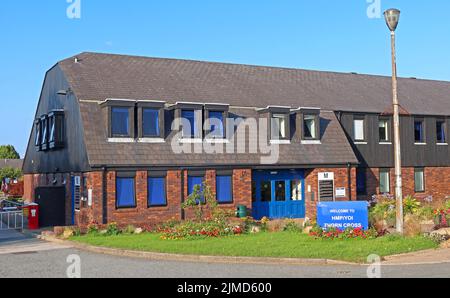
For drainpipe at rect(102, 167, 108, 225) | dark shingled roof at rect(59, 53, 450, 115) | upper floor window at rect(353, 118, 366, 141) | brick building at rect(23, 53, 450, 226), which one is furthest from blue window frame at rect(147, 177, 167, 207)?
upper floor window at rect(353, 118, 366, 141)

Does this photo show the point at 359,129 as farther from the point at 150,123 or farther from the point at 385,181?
the point at 150,123

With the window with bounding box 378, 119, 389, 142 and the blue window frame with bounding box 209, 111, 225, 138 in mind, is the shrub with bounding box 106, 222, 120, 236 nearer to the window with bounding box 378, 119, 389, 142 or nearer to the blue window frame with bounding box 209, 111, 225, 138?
the blue window frame with bounding box 209, 111, 225, 138


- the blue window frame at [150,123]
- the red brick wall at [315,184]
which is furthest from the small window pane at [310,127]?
the blue window frame at [150,123]

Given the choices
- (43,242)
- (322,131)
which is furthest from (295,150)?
(43,242)

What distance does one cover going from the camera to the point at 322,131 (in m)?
28.2

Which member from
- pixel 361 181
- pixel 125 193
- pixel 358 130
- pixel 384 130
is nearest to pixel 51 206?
pixel 125 193

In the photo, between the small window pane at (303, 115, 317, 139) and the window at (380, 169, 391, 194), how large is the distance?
5.75m

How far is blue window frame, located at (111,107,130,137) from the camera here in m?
23.2

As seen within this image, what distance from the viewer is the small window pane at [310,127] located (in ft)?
90.1

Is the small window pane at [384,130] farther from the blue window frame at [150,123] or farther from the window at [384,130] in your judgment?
the blue window frame at [150,123]

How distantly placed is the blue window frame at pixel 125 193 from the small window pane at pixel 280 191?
304 inches

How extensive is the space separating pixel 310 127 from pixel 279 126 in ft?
6.03
